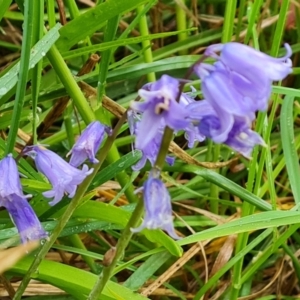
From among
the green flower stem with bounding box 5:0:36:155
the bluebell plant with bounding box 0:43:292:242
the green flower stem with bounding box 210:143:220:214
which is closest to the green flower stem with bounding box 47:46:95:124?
the green flower stem with bounding box 5:0:36:155

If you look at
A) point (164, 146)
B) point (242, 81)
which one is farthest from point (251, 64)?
point (164, 146)

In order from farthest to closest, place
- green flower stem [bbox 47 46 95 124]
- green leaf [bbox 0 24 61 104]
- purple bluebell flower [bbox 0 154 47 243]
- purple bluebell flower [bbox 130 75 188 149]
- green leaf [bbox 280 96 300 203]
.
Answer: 1. green leaf [bbox 280 96 300 203]
2. green flower stem [bbox 47 46 95 124]
3. green leaf [bbox 0 24 61 104]
4. purple bluebell flower [bbox 0 154 47 243]
5. purple bluebell flower [bbox 130 75 188 149]

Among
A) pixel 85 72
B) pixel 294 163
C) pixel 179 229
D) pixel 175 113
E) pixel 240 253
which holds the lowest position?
pixel 179 229

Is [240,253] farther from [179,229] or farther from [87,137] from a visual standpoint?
[87,137]

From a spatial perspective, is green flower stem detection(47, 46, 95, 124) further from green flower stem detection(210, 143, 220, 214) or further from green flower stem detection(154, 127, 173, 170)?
green flower stem detection(154, 127, 173, 170)

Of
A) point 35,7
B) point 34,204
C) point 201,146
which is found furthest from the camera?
point 201,146

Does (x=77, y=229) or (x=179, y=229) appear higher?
(x=77, y=229)

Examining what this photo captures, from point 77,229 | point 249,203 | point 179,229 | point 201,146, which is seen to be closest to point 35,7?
point 77,229

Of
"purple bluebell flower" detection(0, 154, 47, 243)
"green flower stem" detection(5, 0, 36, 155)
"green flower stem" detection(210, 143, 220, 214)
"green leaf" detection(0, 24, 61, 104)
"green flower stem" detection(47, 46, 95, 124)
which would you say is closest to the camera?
"purple bluebell flower" detection(0, 154, 47, 243)
